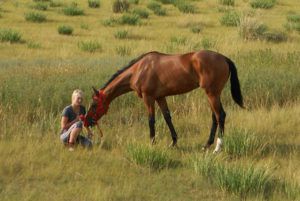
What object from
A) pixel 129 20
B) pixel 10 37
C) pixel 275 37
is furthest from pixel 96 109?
pixel 129 20

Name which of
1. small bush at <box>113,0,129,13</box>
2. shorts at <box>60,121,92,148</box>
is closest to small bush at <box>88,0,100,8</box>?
small bush at <box>113,0,129,13</box>

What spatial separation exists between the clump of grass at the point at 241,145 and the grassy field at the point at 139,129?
1 cm

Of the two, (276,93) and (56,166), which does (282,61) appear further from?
(56,166)

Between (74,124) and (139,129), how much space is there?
1.42 meters

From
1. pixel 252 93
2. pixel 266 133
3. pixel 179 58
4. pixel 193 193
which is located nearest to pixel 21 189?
pixel 193 193

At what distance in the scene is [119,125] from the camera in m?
8.24

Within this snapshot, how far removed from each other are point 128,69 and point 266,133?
96.8 inches

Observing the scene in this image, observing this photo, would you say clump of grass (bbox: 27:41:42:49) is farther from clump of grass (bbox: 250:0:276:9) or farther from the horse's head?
clump of grass (bbox: 250:0:276:9)

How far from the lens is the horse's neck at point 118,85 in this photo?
24.4ft

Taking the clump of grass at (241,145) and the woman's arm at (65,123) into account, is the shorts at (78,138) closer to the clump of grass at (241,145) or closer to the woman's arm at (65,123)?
the woman's arm at (65,123)

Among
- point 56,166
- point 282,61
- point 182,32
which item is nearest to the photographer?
point 56,166

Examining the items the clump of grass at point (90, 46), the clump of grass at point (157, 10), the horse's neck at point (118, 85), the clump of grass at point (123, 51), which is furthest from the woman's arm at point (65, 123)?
the clump of grass at point (157, 10)

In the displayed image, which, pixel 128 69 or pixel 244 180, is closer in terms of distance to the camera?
pixel 244 180

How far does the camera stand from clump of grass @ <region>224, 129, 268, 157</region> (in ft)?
22.6
